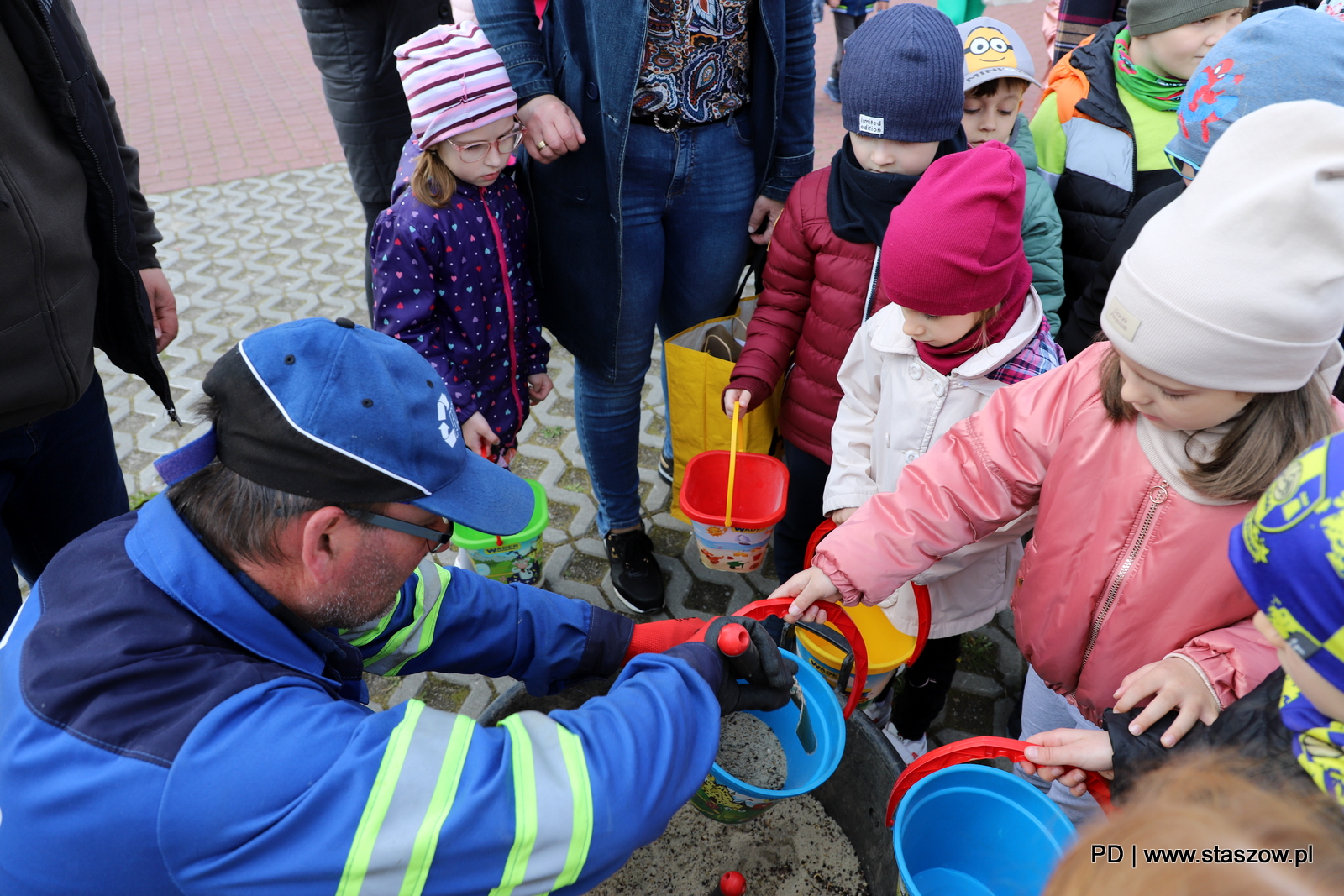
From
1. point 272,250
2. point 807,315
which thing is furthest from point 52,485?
point 272,250

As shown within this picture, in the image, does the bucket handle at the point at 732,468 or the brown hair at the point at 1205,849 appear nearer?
the brown hair at the point at 1205,849

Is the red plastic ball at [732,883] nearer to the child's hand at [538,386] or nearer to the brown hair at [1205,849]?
the brown hair at [1205,849]

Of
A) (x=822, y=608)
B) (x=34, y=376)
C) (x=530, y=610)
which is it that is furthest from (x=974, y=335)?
(x=34, y=376)

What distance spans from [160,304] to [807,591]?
214cm

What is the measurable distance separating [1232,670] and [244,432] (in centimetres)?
168

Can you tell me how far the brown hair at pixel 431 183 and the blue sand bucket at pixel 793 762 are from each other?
5.18 feet

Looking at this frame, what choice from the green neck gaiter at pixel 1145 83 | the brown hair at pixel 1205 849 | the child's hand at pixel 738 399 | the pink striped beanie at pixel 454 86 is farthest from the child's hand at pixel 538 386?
the brown hair at pixel 1205 849

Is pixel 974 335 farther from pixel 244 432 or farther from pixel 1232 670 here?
pixel 244 432

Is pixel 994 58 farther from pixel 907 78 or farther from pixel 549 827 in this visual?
pixel 549 827

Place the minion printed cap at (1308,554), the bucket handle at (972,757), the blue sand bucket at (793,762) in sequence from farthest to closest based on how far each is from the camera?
the blue sand bucket at (793,762), the bucket handle at (972,757), the minion printed cap at (1308,554)

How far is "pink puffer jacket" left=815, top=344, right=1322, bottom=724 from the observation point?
1.46 meters

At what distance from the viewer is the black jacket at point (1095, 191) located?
256 centimetres

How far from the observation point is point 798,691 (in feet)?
5.78

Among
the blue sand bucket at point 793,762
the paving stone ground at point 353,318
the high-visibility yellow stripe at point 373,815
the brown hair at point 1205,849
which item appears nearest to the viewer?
the brown hair at point 1205,849
